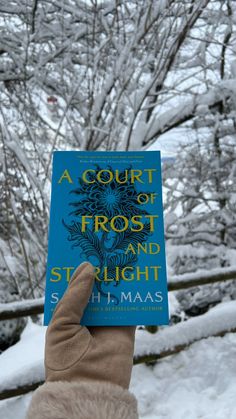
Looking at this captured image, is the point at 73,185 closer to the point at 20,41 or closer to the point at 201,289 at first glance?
the point at 20,41

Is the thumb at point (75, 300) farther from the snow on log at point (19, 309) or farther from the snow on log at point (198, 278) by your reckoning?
the snow on log at point (198, 278)

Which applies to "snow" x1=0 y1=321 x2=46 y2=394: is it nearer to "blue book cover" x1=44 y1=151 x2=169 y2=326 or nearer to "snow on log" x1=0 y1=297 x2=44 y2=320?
"snow on log" x1=0 y1=297 x2=44 y2=320

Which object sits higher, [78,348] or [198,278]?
[198,278]

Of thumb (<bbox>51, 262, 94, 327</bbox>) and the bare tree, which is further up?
the bare tree

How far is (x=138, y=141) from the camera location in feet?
12.7

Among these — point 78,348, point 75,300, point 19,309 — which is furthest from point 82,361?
point 19,309

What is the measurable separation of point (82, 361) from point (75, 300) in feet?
0.60

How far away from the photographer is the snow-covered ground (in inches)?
91.7

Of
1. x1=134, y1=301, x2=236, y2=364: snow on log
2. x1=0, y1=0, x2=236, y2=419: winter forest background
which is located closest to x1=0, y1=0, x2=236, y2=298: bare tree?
x1=0, y1=0, x2=236, y2=419: winter forest background

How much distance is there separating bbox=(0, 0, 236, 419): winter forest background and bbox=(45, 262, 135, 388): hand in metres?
1.54

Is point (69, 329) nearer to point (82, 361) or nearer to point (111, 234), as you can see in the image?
point (82, 361)

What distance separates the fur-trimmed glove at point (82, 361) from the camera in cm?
91

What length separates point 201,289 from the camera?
5684 mm

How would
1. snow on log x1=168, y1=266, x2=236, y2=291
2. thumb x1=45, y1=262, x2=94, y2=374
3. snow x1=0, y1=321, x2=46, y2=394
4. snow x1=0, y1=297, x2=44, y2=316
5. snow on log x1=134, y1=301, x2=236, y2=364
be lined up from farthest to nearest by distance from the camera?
snow on log x1=168, y1=266, x2=236, y2=291 < snow on log x1=134, y1=301, x2=236, y2=364 < snow x1=0, y1=297, x2=44, y2=316 < snow x1=0, y1=321, x2=46, y2=394 < thumb x1=45, y1=262, x2=94, y2=374
